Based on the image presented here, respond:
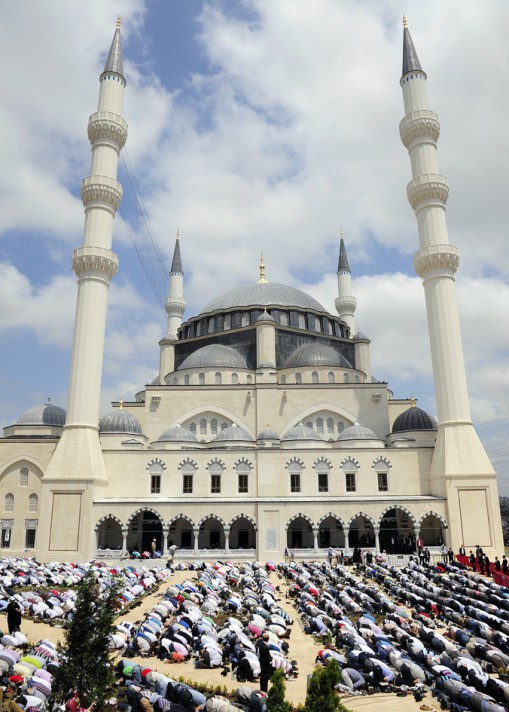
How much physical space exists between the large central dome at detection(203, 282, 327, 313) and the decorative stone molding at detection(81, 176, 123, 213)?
13.9 m

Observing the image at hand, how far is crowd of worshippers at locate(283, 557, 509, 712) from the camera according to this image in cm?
945

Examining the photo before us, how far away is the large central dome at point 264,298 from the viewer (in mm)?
43688

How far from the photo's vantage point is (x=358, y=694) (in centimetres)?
971

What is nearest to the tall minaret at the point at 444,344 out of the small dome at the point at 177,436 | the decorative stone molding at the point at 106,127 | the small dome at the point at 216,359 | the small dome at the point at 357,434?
the small dome at the point at 357,434

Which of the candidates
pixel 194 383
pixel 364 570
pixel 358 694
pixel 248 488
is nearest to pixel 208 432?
pixel 194 383

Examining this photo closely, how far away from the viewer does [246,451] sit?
2942cm

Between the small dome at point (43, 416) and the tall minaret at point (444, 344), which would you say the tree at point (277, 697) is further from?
the small dome at point (43, 416)

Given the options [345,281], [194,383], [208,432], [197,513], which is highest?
[345,281]

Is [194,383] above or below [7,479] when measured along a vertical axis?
above

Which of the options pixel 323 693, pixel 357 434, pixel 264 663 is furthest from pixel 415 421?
pixel 323 693

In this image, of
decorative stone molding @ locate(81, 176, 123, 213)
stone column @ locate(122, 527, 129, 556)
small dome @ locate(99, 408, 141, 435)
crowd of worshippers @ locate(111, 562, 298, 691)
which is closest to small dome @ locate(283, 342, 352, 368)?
small dome @ locate(99, 408, 141, 435)

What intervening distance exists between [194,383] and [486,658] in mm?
26881

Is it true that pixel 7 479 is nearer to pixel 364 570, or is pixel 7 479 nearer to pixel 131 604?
A: pixel 131 604

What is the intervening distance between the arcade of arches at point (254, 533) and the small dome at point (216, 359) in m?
10.7
